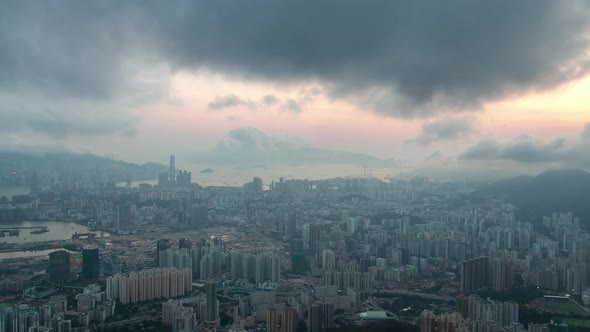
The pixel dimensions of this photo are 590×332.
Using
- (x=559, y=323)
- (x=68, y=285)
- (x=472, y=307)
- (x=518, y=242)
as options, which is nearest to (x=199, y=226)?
(x=68, y=285)

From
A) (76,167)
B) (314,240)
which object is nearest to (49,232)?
(314,240)

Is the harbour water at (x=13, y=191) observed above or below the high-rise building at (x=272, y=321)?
above

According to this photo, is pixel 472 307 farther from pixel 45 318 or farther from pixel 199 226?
pixel 199 226

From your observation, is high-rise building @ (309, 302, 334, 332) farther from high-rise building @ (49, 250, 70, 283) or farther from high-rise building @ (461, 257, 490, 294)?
high-rise building @ (49, 250, 70, 283)

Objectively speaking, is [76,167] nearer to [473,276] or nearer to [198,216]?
[198,216]

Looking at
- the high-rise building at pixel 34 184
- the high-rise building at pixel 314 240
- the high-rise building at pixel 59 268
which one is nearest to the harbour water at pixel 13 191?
the high-rise building at pixel 34 184

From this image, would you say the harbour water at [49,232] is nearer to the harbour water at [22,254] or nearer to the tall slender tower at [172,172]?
the harbour water at [22,254]
